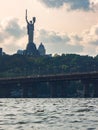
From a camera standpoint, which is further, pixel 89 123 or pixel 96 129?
pixel 89 123

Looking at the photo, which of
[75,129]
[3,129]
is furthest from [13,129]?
[75,129]

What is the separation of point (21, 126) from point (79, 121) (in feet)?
24.5

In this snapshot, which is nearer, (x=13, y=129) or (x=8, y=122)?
(x=13, y=129)

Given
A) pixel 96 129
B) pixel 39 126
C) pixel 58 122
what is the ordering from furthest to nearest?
pixel 58 122, pixel 39 126, pixel 96 129

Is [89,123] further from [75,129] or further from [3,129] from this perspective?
[3,129]

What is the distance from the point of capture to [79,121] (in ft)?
174

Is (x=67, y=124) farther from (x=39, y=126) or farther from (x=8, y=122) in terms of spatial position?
(x=8, y=122)

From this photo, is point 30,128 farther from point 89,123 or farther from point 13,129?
point 89,123

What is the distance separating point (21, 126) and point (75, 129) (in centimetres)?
606

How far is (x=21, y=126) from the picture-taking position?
48281mm

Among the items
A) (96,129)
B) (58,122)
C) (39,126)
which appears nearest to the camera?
(96,129)

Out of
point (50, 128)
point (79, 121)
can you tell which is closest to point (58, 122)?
point (79, 121)

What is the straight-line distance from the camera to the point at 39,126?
48250mm

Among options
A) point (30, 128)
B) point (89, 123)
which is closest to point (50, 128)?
point (30, 128)
